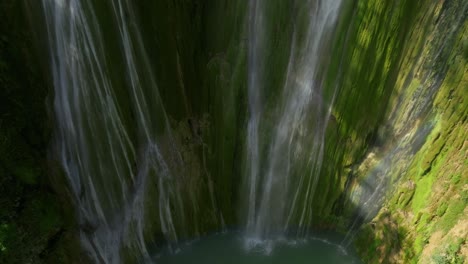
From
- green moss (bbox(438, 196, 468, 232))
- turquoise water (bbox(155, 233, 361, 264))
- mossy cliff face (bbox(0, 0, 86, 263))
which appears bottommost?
turquoise water (bbox(155, 233, 361, 264))

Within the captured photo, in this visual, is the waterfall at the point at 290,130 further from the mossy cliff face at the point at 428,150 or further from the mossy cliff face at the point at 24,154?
the mossy cliff face at the point at 24,154

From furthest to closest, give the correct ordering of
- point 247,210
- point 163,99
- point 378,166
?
point 247,210 → point 378,166 → point 163,99

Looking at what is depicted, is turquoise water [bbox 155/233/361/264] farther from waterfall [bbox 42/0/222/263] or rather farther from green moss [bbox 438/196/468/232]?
green moss [bbox 438/196/468/232]

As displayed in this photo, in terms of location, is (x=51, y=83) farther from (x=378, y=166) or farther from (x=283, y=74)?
(x=378, y=166)

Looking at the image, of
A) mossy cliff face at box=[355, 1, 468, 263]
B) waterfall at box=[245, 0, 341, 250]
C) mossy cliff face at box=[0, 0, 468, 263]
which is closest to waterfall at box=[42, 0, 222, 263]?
mossy cliff face at box=[0, 0, 468, 263]

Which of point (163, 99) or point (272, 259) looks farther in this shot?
point (272, 259)

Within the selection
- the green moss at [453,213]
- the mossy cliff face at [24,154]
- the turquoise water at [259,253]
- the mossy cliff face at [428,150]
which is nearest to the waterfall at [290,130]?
the turquoise water at [259,253]

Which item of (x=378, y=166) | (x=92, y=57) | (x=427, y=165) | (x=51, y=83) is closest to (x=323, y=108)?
(x=378, y=166)
